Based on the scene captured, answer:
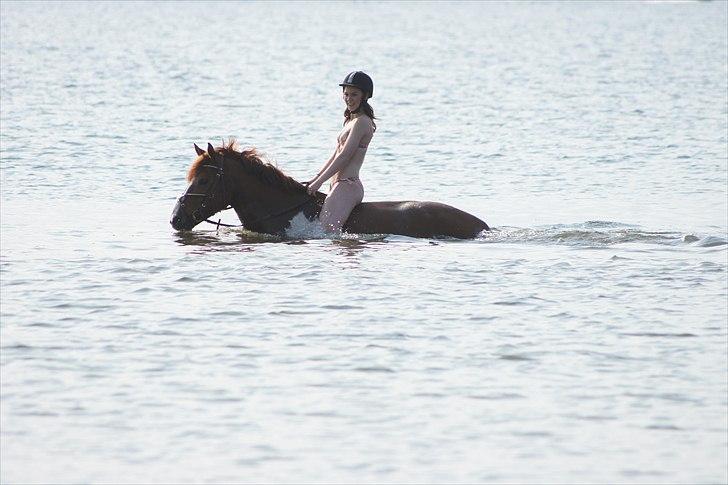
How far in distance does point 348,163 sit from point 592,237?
114 inches

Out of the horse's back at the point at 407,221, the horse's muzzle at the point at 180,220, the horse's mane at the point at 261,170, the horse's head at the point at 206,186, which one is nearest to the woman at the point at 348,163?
the horse's back at the point at 407,221

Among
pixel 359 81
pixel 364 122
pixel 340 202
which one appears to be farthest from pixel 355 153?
pixel 359 81

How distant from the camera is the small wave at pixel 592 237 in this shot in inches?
619

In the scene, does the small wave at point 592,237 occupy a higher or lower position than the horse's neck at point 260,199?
lower

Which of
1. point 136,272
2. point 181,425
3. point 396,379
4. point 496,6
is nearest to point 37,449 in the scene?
point 181,425

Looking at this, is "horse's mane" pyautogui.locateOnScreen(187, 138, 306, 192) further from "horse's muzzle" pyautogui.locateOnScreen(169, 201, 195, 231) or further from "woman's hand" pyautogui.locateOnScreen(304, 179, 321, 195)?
"horse's muzzle" pyautogui.locateOnScreen(169, 201, 195, 231)

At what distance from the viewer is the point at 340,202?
15.5m

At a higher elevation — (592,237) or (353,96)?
(353,96)

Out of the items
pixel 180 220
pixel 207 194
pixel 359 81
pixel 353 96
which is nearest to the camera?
pixel 359 81

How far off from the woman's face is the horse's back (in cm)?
111

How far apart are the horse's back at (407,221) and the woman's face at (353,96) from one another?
3.65ft

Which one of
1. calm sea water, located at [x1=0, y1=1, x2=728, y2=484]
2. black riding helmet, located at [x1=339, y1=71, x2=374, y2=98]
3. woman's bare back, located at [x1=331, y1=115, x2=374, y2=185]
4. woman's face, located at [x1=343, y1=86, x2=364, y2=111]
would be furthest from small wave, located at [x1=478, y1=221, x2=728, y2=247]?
black riding helmet, located at [x1=339, y1=71, x2=374, y2=98]

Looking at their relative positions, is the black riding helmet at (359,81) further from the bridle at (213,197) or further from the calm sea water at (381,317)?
the calm sea water at (381,317)

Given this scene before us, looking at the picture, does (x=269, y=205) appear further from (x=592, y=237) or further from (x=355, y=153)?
(x=592, y=237)
